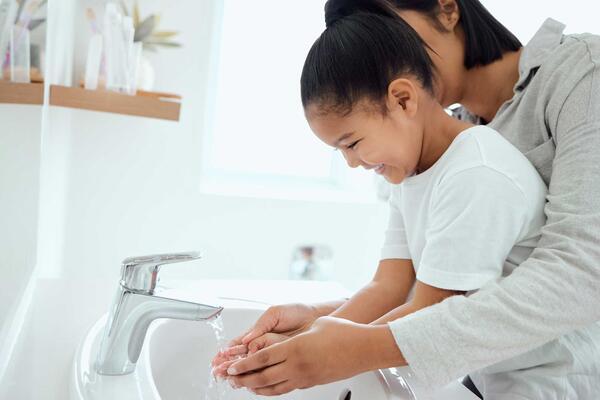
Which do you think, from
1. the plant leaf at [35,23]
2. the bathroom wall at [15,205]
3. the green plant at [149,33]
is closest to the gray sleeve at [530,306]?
the bathroom wall at [15,205]

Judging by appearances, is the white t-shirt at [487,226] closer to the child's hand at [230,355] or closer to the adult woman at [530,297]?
the adult woman at [530,297]

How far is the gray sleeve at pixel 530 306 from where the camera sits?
78 centimetres

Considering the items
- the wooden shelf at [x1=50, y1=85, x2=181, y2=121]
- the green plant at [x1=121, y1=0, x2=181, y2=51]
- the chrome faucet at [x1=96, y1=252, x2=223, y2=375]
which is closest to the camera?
the chrome faucet at [x1=96, y1=252, x2=223, y2=375]

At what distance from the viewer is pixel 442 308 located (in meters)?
0.80

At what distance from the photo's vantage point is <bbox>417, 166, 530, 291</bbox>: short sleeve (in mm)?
850

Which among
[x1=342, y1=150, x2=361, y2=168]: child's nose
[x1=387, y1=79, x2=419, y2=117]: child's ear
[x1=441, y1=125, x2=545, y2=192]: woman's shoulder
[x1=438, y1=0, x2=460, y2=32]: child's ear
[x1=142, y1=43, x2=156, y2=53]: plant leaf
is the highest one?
[x1=438, y1=0, x2=460, y2=32]: child's ear

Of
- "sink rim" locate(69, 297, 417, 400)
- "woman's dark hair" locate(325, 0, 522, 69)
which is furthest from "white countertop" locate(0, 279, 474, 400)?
"woman's dark hair" locate(325, 0, 522, 69)

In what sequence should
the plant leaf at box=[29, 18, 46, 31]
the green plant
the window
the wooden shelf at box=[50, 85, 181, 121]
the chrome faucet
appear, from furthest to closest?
the window, the green plant, the wooden shelf at box=[50, 85, 181, 121], the plant leaf at box=[29, 18, 46, 31], the chrome faucet

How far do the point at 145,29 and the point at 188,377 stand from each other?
1438mm

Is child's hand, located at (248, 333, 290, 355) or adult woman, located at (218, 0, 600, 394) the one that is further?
child's hand, located at (248, 333, 290, 355)

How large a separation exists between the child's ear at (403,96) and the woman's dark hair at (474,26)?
237mm

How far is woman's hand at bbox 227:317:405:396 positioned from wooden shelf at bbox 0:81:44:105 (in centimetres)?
44

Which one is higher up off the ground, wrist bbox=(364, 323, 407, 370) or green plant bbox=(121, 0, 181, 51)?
green plant bbox=(121, 0, 181, 51)

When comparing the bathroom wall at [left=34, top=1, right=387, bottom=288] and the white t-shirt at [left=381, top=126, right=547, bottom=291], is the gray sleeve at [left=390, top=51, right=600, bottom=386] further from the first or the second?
the bathroom wall at [left=34, top=1, right=387, bottom=288]
